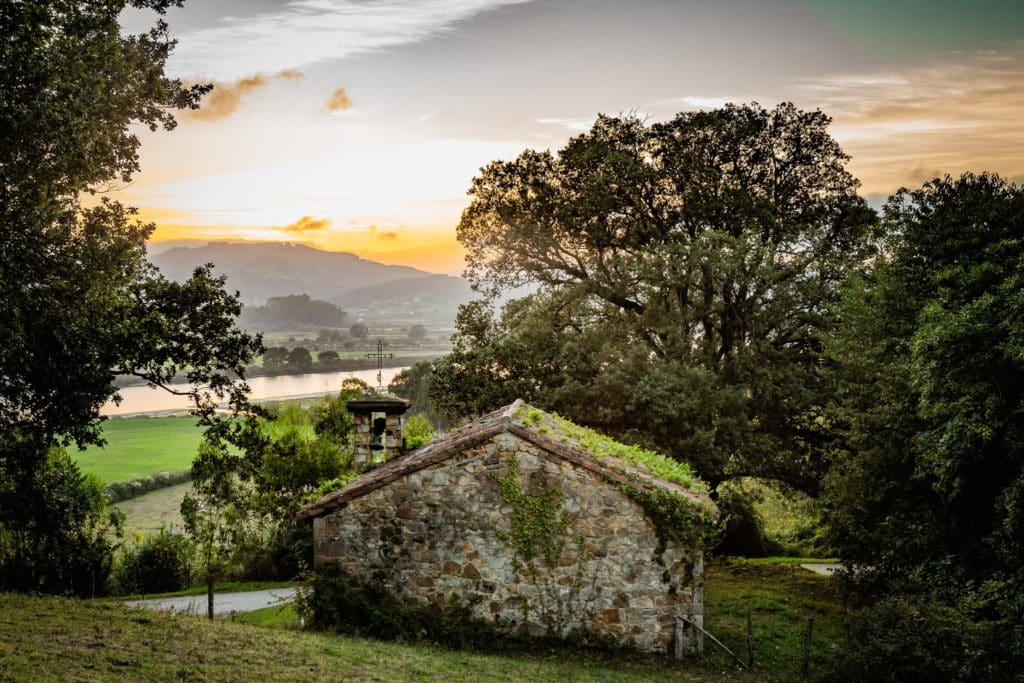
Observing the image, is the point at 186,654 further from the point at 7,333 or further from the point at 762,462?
the point at 762,462

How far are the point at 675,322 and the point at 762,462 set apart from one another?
19.1 feet

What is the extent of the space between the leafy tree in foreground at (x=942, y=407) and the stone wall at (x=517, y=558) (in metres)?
5.28

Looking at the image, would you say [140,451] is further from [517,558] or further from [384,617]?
[517,558]

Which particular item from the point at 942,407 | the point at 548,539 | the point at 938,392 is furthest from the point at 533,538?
the point at 938,392

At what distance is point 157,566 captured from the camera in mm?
30219

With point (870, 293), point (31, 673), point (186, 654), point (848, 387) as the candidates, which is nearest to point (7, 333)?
point (31, 673)

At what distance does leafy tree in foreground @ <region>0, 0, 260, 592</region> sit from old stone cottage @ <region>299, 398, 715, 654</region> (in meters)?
4.02

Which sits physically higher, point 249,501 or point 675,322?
point 675,322

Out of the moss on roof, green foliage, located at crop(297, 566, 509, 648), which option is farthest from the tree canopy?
green foliage, located at crop(297, 566, 509, 648)

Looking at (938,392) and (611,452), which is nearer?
(938,392)

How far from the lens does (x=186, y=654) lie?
34.2 ft

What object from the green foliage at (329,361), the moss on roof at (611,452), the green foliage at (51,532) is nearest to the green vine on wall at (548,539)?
the moss on roof at (611,452)

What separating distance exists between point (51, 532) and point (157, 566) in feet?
63.8

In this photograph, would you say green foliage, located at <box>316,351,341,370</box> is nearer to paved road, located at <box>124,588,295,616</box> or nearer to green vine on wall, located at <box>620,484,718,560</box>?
paved road, located at <box>124,588,295,616</box>
